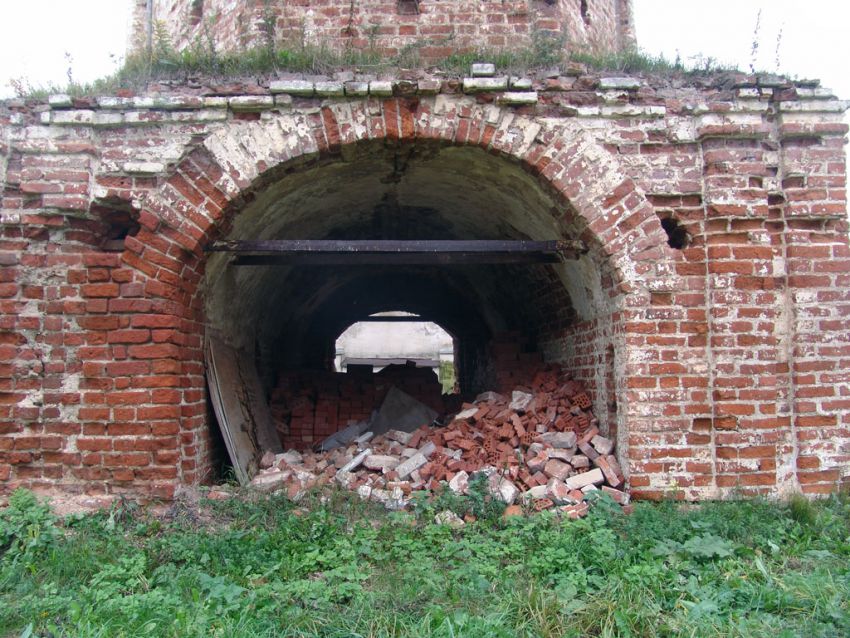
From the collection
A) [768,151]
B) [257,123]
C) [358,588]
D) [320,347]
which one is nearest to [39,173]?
[257,123]

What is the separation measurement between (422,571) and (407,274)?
6.79 meters

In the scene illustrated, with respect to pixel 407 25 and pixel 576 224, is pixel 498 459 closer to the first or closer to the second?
pixel 576 224

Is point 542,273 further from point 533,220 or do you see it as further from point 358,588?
point 358,588

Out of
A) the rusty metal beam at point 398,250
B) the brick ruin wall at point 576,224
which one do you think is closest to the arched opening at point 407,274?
the rusty metal beam at point 398,250

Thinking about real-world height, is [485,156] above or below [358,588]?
above

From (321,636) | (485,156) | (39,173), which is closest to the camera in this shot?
(321,636)

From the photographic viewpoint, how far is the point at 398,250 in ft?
16.1

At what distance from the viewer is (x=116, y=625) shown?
3047mm

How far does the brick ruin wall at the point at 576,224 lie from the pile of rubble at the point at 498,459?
0.43 m

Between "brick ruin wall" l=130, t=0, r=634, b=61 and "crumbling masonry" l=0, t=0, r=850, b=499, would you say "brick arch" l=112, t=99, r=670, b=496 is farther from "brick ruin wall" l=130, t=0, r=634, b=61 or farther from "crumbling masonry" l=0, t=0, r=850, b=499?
"brick ruin wall" l=130, t=0, r=634, b=61

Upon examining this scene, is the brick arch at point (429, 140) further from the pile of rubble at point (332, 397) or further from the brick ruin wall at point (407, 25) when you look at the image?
the pile of rubble at point (332, 397)

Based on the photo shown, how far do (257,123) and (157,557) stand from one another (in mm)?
3027

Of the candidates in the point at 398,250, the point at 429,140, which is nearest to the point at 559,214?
the point at 429,140

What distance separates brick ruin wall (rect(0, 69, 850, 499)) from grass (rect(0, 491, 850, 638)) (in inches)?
17.0
